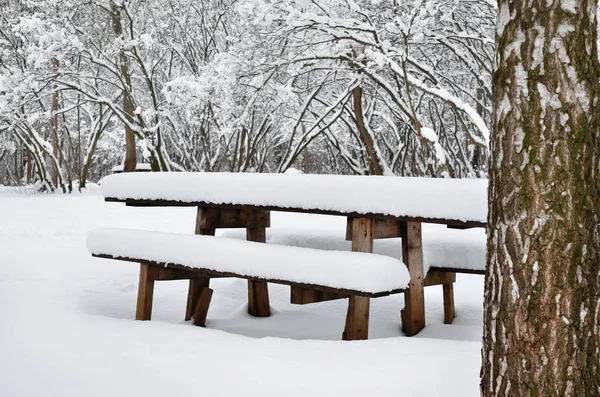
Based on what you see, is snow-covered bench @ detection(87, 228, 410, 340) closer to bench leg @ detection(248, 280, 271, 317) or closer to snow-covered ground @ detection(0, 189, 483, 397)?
snow-covered ground @ detection(0, 189, 483, 397)

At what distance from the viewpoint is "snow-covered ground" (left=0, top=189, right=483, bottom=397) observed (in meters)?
3.15

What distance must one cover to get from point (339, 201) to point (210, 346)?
3.39 ft

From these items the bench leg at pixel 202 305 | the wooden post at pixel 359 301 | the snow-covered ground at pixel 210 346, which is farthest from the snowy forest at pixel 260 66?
the wooden post at pixel 359 301

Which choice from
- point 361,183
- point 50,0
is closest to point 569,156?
point 361,183

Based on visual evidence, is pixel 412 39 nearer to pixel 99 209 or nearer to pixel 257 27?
pixel 257 27

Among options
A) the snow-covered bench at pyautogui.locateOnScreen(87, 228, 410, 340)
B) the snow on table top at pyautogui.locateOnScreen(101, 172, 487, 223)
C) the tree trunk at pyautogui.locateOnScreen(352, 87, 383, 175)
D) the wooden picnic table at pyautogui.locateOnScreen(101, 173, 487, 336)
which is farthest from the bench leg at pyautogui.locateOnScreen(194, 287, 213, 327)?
the tree trunk at pyautogui.locateOnScreen(352, 87, 383, 175)

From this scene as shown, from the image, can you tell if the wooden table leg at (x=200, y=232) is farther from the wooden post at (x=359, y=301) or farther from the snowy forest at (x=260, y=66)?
the snowy forest at (x=260, y=66)

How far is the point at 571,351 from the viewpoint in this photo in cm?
220

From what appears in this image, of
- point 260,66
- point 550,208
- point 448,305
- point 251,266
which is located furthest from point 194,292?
point 260,66

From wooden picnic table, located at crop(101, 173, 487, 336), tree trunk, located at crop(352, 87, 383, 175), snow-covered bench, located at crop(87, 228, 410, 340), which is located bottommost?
snow-covered bench, located at crop(87, 228, 410, 340)

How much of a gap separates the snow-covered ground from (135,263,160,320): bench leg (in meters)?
0.26

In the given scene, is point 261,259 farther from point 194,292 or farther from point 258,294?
point 258,294

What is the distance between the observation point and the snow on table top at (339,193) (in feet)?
11.8

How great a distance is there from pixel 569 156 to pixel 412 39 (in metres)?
7.75
